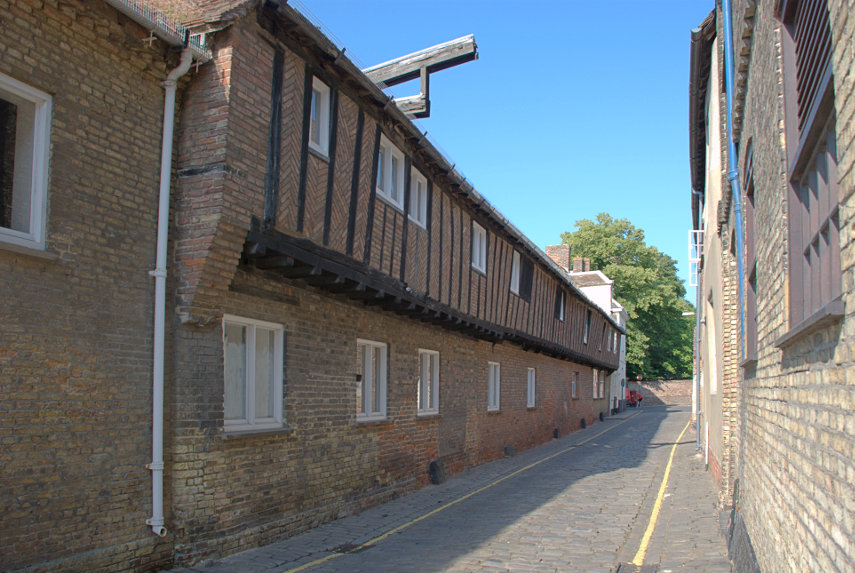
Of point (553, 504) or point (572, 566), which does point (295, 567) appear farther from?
point (553, 504)

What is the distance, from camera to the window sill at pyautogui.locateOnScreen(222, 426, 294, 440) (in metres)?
7.91

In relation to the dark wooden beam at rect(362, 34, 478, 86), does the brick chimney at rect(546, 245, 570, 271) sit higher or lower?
higher

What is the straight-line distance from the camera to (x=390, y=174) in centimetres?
1148

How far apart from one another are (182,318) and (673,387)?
191 feet

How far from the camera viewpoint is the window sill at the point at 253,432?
7.91m

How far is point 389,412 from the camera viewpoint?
12109mm

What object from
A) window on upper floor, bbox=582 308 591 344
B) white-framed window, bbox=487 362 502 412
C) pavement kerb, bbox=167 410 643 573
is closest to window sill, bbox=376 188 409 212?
pavement kerb, bbox=167 410 643 573

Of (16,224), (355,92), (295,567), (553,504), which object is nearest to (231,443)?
(295,567)

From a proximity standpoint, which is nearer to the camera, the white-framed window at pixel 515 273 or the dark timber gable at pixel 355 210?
the dark timber gable at pixel 355 210

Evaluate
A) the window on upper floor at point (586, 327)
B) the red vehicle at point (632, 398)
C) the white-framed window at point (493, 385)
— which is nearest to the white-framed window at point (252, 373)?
the white-framed window at point (493, 385)

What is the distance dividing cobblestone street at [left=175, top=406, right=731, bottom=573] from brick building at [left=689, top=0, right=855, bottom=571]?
1.89m

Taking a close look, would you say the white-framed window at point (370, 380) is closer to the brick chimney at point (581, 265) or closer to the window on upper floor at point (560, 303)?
the window on upper floor at point (560, 303)

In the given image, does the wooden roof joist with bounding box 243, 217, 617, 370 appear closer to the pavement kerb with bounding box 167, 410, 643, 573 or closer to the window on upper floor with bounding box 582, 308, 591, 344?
the pavement kerb with bounding box 167, 410, 643, 573

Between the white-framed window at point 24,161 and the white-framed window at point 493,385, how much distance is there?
13415 mm
